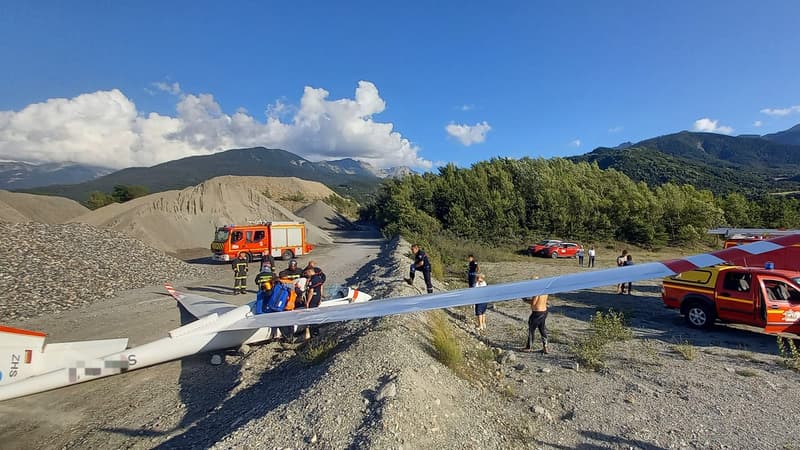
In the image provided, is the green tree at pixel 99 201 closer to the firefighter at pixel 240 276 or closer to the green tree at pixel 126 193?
the green tree at pixel 126 193

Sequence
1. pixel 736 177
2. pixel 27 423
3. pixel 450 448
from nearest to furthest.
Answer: pixel 450 448 → pixel 27 423 → pixel 736 177

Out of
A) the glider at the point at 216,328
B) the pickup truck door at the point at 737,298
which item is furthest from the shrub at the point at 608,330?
the pickup truck door at the point at 737,298

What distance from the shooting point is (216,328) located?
786cm

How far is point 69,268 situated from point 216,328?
40.1ft

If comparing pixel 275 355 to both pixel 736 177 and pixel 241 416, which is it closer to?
pixel 241 416

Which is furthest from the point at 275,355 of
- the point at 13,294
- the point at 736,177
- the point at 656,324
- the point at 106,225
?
the point at 736,177

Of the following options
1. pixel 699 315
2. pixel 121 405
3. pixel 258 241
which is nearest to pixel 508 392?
pixel 121 405

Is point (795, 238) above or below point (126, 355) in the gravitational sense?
above

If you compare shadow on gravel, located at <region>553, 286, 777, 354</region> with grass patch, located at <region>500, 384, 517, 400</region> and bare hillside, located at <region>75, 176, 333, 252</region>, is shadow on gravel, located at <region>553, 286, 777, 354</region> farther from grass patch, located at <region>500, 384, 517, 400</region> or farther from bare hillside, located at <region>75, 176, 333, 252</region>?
bare hillside, located at <region>75, 176, 333, 252</region>

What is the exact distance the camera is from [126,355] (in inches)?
280

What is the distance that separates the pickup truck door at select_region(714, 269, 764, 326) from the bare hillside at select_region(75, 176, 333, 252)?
28818 millimetres

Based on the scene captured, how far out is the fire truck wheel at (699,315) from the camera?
9.59 metres

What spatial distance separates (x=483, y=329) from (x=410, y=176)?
113 feet

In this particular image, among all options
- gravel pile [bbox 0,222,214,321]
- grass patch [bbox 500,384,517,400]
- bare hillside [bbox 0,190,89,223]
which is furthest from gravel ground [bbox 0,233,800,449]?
bare hillside [bbox 0,190,89,223]
